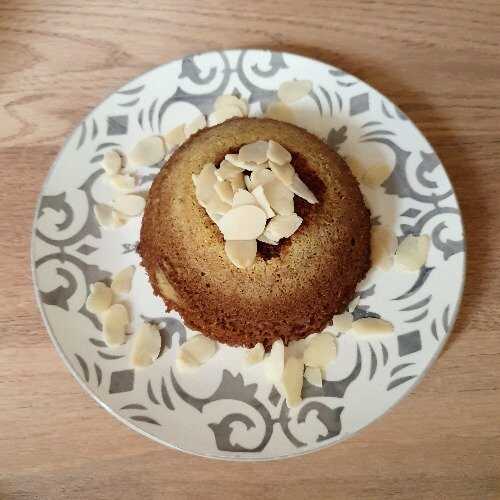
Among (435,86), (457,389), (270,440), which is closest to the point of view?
(270,440)

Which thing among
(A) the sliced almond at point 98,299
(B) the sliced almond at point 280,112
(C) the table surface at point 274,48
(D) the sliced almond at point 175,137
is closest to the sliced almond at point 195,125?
(D) the sliced almond at point 175,137

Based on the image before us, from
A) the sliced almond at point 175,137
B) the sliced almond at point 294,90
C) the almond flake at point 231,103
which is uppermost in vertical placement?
the sliced almond at point 294,90

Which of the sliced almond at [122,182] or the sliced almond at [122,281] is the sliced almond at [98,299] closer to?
the sliced almond at [122,281]

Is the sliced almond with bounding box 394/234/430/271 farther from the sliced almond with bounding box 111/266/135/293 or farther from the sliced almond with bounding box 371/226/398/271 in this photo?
the sliced almond with bounding box 111/266/135/293

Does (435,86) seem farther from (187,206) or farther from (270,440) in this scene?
(270,440)

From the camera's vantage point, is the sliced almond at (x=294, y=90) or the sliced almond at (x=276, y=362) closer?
the sliced almond at (x=276, y=362)

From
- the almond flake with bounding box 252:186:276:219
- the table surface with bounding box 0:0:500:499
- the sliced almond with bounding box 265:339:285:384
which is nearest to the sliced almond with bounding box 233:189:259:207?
the almond flake with bounding box 252:186:276:219

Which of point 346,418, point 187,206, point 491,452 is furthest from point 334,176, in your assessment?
point 491,452
